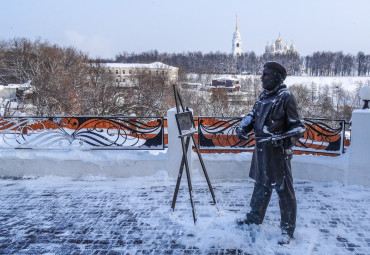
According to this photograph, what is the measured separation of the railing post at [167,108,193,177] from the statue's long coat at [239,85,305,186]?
2131mm

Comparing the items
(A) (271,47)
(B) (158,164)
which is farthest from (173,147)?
(A) (271,47)

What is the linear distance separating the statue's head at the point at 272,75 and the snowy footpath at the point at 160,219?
193 centimetres

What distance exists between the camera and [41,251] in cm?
371

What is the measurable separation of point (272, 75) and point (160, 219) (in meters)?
2.56

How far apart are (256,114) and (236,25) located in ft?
490

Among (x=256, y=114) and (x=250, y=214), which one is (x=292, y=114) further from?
(x=250, y=214)

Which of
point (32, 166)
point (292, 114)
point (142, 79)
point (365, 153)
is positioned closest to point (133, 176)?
point (32, 166)

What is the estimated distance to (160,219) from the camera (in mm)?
4512

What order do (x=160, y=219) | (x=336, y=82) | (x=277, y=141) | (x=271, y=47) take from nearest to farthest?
(x=277, y=141)
(x=160, y=219)
(x=336, y=82)
(x=271, y=47)

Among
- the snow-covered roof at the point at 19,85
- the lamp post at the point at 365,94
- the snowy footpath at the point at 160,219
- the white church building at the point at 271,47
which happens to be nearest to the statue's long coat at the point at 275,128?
the snowy footpath at the point at 160,219

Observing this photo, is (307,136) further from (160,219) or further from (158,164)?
(160,219)

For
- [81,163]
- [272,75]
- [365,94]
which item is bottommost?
[81,163]

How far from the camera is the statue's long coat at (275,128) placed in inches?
139

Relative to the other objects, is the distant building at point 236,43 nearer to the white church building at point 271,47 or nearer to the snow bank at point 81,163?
the white church building at point 271,47
